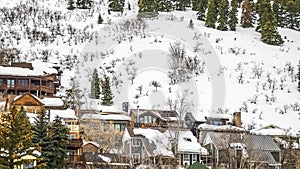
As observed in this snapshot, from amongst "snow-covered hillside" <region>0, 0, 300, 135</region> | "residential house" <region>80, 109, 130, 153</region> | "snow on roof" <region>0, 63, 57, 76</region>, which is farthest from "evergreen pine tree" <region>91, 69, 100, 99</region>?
"residential house" <region>80, 109, 130, 153</region>

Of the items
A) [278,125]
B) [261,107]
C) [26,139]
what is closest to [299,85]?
[261,107]

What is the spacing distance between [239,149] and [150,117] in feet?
35.0

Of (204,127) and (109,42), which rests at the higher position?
(109,42)

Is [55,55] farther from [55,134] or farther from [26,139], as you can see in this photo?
[26,139]

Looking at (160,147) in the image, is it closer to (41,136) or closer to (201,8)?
(41,136)

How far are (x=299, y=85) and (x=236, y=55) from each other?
9.13 m

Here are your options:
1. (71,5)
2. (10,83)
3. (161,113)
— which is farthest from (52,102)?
(71,5)

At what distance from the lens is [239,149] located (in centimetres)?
3064

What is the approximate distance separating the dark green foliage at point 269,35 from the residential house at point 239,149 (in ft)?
99.5

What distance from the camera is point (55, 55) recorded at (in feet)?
188

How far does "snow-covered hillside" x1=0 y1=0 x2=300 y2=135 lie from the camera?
1875 inches

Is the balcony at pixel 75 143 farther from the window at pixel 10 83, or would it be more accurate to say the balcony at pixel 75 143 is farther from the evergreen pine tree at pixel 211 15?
the evergreen pine tree at pixel 211 15

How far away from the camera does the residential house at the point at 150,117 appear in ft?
128

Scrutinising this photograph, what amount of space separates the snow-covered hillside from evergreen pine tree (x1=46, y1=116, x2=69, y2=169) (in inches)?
751
